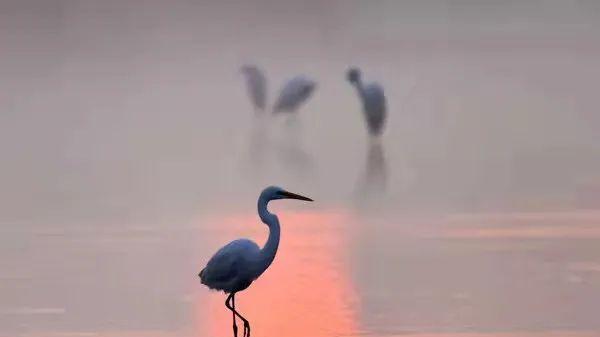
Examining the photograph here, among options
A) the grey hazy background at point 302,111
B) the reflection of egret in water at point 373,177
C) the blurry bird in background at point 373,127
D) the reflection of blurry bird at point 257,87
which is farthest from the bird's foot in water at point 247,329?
the reflection of blurry bird at point 257,87

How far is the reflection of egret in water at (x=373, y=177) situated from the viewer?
5295mm

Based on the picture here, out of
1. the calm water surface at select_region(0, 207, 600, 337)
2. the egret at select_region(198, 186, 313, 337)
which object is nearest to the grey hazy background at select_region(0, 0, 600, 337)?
the calm water surface at select_region(0, 207, 600, 337)

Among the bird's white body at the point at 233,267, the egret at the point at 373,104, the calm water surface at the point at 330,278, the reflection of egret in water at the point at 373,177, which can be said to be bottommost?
the calm water surface at the point at 330,278

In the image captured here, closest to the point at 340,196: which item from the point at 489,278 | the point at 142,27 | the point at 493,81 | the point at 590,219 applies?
the point at 590,219

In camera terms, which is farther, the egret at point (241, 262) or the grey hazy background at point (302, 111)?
the grey hazy background at point (302, 111)

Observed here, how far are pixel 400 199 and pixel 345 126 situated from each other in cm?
163

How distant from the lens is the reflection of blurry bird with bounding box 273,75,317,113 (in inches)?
267

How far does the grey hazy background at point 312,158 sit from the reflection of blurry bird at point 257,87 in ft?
0.27

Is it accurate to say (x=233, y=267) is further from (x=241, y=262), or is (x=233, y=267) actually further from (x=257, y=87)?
(x=257, y=87)

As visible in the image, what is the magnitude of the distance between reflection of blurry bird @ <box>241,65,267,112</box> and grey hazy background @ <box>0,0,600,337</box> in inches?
3.3

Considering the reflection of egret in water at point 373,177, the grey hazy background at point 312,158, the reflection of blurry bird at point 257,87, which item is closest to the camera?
the grey hazy background at point 312,158

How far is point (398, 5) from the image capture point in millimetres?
9102

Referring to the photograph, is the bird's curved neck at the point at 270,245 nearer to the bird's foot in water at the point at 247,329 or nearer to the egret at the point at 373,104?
the bird's foot in water at the point at 247,329

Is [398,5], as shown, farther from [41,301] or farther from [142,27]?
[41,301]
